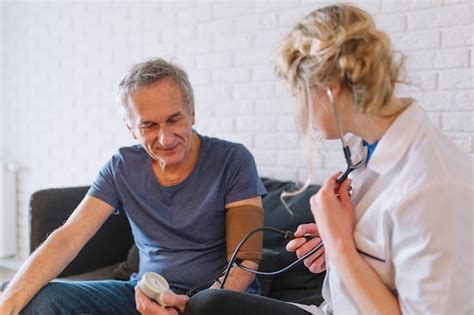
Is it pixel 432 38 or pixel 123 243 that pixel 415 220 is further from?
pixel 123 243

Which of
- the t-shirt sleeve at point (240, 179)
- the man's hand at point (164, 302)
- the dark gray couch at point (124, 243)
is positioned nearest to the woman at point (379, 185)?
the man's hand at point (164, 302)

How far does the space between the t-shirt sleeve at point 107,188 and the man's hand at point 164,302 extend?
1.33 ft

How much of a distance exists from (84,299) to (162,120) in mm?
506

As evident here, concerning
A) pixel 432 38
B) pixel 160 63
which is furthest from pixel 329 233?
pixel 432 38

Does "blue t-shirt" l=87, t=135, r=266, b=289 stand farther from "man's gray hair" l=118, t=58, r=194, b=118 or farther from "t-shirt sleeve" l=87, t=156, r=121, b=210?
"man's gray hair" l=118, t=58, r=194, b=118

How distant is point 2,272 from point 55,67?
1.22 meters

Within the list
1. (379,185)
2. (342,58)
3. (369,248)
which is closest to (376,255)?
(369,248)

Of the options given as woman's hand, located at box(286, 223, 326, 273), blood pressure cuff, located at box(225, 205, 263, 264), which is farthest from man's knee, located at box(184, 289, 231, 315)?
blood pressure cuff, located at box(225, 205, 263, 264)

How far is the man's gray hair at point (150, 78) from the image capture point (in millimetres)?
1442

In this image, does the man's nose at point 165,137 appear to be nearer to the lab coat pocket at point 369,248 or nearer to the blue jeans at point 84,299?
the blue jeans at point 84,299

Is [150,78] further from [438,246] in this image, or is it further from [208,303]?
[438,246]

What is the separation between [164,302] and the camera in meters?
1.17

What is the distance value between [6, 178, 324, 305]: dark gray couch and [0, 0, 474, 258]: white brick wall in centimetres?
24

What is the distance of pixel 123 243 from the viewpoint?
82.0 inches
